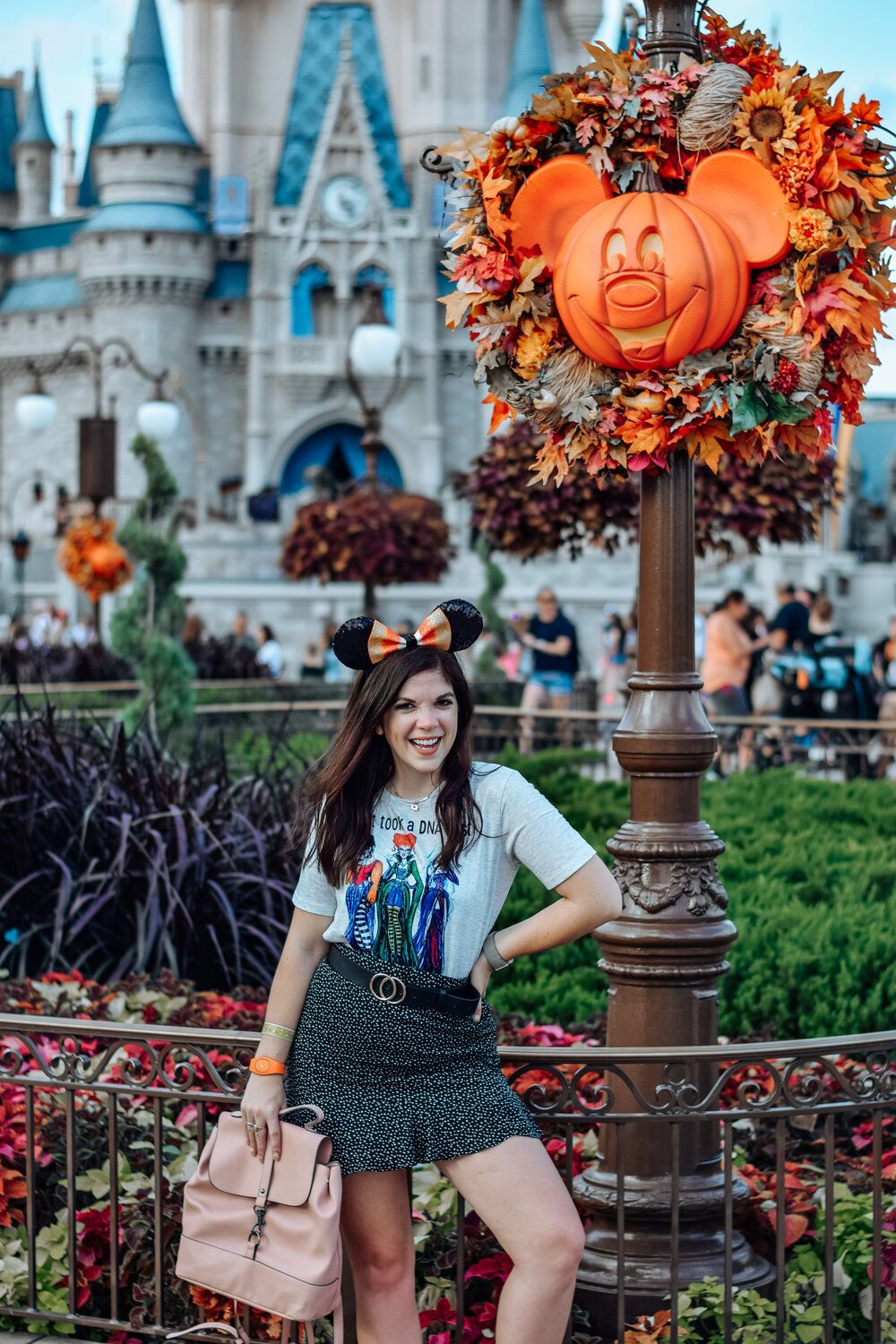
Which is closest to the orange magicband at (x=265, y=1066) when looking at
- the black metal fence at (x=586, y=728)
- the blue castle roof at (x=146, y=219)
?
the black metal fence at (x=586, y=728)

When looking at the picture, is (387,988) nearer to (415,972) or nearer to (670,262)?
(415,972)

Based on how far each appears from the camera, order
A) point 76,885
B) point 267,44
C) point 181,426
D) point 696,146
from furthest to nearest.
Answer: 1. point 267,44
2. point 181,426
3. point 76,885
4. point 696,146

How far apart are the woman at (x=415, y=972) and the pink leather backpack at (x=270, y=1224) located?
0.16 feet

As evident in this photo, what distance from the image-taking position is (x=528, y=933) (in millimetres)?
2848

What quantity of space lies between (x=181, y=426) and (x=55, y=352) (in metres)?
5.57

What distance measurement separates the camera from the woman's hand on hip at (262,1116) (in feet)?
9.19

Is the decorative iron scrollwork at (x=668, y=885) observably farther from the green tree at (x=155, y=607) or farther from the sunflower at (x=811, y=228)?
the green tree at (x=155, y=607)

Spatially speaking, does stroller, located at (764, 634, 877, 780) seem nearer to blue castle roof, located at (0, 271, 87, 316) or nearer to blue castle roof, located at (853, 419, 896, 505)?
blue castle roof, located at (0, 271, 87, 316)

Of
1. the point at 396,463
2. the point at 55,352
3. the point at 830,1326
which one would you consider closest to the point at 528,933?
the point at 830,1326

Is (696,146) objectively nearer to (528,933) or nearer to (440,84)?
(528,933)

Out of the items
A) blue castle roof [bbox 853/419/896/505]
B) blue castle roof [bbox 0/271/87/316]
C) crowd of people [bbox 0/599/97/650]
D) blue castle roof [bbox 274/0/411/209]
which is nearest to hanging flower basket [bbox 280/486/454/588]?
crowd of people [bbox 0/599/97/650]

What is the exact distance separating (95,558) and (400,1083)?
1566cm

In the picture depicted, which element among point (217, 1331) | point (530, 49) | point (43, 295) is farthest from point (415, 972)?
point (43, 295)

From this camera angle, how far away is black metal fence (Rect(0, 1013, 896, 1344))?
A: 10.5 feet
